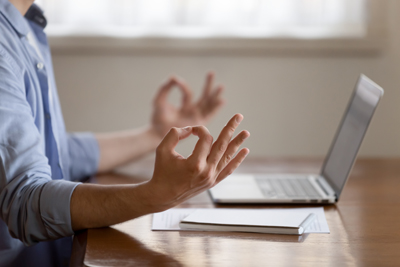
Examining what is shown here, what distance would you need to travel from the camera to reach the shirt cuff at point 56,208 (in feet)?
2.63

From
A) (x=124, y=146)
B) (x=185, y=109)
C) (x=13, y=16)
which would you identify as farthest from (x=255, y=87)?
(x=13, y=16)

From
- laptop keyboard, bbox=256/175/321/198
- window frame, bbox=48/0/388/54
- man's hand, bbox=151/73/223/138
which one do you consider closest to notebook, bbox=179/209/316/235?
laptop keyboard, bbox=256/175/321/198

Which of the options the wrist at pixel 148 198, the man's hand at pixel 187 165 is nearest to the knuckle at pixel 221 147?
the man's hand at pixel 187 165

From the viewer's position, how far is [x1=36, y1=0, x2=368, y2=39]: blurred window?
2230 millimetres

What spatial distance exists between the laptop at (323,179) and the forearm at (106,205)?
271 millimetres

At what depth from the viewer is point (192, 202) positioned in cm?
105

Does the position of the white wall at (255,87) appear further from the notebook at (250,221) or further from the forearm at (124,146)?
the notebook at (250,221)

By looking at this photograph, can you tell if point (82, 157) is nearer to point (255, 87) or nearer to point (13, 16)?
point (13, 16)

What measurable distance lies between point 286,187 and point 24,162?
1.94 feet

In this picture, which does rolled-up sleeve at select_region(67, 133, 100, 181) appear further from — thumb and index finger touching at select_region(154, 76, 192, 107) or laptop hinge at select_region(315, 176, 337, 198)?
laptop hinge at select_region(315, 176, 337, 198)

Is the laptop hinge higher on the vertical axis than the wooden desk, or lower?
lower

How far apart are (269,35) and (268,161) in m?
0.95

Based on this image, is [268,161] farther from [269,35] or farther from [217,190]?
[269,35]

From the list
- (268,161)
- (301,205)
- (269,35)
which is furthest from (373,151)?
(301,205)
